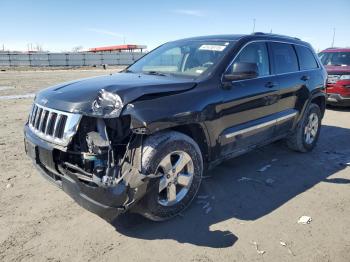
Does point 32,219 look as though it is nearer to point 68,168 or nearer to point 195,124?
point 68,168

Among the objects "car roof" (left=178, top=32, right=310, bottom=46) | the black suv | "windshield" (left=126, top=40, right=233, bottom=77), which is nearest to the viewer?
the black suv

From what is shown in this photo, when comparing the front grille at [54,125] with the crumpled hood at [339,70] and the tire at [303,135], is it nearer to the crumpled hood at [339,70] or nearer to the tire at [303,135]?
the tire at [303,135]

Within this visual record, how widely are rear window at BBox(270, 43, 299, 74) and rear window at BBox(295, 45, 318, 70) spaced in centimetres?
20

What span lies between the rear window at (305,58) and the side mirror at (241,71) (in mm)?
2119

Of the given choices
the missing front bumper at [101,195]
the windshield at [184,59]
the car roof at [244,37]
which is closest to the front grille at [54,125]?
the missing front bumper at [101,195]

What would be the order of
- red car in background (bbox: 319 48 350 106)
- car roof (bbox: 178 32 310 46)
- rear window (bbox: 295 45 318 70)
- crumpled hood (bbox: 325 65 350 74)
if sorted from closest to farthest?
car roof (bbox: 178 32 310 46) < rear window (bbox: 295 45 318 70) < red car in background (bbox: 319 48 350 106) < crumpled hood (bbox: 325 65 350 74)

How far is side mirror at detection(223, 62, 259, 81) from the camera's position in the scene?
3.81 meters

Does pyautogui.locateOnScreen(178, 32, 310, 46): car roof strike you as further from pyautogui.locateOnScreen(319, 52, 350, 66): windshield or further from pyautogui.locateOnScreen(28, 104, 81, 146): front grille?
pyautogui.locateOnScreen(319, 52, 350, 66): windshield

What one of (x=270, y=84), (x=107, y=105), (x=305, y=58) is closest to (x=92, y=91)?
(x=107, y=105)

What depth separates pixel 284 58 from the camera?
5.17 meters

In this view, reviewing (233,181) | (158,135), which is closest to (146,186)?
(158,135)

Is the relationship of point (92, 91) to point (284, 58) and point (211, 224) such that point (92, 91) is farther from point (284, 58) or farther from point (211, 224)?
point (284, 58)

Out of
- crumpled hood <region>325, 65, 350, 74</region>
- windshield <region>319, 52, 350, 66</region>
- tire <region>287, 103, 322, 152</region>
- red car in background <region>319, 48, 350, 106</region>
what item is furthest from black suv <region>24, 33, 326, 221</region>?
windshield <region>319, 52, 350, 66</region>

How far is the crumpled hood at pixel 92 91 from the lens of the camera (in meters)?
3.09
